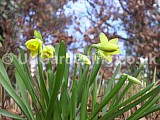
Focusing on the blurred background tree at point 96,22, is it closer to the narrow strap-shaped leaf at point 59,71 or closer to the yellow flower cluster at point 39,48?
the yellow flower cluster at point 39,48

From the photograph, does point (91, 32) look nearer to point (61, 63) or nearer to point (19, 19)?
point (19, 19)

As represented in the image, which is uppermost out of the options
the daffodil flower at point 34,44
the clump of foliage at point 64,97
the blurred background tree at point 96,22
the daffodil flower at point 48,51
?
the blurred background tree at point 96,22

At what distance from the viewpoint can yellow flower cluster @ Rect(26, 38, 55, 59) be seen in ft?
2.05

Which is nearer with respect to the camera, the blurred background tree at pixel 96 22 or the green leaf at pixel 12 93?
the green leaf at pixel 12 93

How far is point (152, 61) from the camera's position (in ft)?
9.92

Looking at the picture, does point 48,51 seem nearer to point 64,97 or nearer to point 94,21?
point 64,97

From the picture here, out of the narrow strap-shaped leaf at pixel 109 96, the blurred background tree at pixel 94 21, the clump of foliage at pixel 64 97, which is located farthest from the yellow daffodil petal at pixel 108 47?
the blurred background tree at pixel 94 21

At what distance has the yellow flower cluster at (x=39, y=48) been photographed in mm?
625

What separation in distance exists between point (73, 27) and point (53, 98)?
3136mm

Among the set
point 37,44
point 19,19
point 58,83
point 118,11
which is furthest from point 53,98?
point 118,11

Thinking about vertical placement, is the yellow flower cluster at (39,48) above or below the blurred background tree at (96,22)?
below

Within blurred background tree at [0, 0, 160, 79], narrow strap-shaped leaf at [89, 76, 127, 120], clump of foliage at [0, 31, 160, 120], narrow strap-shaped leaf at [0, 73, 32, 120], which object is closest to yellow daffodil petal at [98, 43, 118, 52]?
clump of foliage at [0, 31, 160, 120]

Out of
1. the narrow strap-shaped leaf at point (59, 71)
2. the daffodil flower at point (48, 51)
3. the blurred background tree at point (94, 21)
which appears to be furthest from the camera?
the blurred background tree at point (94, 21)

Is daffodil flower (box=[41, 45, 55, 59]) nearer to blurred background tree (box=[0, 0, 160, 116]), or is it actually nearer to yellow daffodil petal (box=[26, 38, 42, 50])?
yellow daffodil petal (box=[26, 38, 42, 50])
